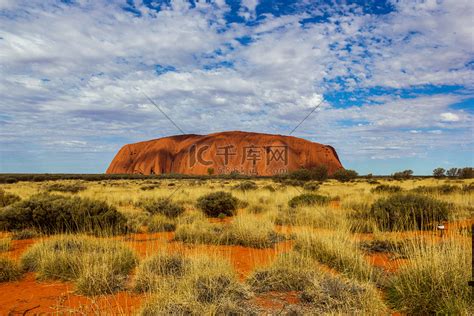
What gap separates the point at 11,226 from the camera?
32.6 feet

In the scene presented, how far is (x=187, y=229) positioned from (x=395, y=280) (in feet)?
17.9

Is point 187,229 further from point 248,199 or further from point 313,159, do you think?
point 313,159

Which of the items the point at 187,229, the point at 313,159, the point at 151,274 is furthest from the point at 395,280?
the point at 313,159

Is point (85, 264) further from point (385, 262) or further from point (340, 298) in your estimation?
point (385, 262)

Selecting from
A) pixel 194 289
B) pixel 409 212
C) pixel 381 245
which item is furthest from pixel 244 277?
pixel 409 212

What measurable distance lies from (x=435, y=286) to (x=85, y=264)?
205 inches

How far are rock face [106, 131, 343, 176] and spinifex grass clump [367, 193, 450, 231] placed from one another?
2606 inches

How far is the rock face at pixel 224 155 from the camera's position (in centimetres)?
8325

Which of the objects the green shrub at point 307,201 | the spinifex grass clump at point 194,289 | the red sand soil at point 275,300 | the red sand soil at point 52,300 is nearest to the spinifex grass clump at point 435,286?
the red sand soil at point 275,300

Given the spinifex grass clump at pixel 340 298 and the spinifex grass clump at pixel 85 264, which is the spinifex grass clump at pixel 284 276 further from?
the spinifex grass clump at pixel 85 264

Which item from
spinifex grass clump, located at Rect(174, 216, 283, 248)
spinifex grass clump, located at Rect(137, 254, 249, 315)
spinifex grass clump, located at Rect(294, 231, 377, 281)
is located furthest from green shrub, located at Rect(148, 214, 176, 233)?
spinifex grass clump, located at Rect(294, 231, 377, 281)

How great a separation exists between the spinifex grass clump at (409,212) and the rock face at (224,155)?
66204mm

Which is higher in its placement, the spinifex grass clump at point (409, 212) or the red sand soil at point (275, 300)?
the spinifex grass clump at point (409, 212)

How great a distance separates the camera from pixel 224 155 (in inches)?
3233
